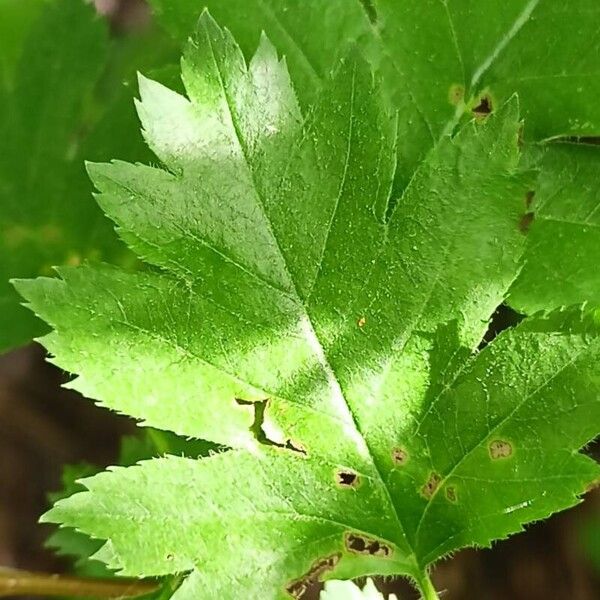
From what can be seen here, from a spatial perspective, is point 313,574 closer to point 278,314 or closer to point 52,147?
point 278,314

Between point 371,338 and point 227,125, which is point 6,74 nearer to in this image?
point 227,125

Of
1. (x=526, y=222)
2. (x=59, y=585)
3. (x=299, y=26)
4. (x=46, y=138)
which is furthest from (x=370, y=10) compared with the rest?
(x=59, y=585)

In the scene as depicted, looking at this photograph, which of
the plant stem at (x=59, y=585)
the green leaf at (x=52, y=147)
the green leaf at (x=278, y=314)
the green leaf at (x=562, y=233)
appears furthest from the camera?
the green leaf at (x=52, y=147)

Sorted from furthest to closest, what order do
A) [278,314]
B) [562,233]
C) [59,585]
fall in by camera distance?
[59,585] → [562,233] → [278,314]

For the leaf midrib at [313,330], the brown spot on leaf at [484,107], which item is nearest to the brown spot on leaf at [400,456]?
the leaf midrib at [313,330]

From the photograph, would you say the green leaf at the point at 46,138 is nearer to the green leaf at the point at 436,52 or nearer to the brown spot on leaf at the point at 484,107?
the green leaf at the point at 436,52

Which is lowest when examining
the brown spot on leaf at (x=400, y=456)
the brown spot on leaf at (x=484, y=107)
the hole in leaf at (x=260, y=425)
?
the brown spot on leaf at (x=400, y=456)

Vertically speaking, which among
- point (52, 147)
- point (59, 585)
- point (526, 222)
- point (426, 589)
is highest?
point (52, 147)
